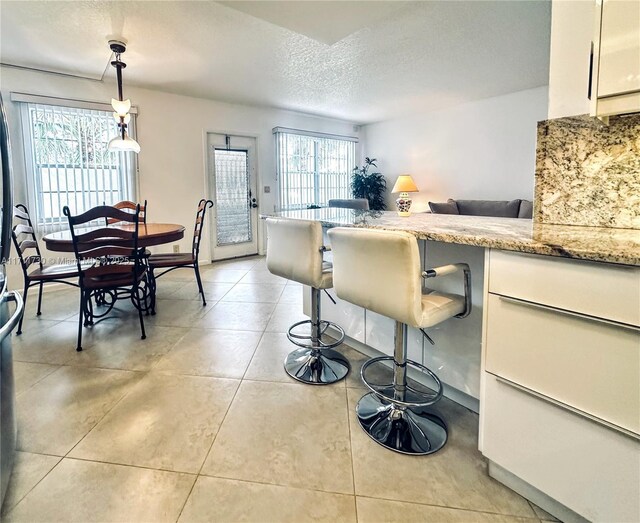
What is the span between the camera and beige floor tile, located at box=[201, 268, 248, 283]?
4.47 metres

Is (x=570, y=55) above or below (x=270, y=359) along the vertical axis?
above

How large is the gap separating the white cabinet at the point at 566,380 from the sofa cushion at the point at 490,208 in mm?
4412

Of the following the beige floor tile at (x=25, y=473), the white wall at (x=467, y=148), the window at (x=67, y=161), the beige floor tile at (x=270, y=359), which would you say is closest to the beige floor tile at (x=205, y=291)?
the beige floor tile at (x=270, y=359)

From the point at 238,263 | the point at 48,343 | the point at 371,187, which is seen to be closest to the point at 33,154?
the point at 48,343

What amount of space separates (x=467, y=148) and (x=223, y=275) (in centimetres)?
448

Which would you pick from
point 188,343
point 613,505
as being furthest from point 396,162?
point 613,505

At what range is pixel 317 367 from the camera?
2131 millimetres

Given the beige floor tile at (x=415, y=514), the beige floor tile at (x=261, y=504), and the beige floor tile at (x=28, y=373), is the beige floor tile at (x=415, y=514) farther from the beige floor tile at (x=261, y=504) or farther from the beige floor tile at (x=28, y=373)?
the beige floor tile at (x=28, y=373)

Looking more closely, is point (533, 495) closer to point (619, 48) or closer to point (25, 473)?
point (619, 48)

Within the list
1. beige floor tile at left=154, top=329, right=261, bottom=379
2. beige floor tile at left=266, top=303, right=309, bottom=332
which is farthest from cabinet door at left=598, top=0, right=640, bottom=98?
beige floor tile at left=266, top=303, right=309, bottom=332

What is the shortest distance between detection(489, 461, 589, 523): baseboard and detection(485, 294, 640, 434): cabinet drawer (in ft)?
1.29

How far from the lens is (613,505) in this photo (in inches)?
39.0

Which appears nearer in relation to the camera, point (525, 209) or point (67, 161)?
point (67, 161)

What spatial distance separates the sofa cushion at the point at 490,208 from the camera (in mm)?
5008
